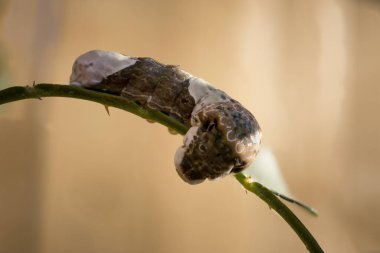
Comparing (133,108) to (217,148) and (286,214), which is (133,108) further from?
(286,214)

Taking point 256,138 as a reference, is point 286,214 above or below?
below

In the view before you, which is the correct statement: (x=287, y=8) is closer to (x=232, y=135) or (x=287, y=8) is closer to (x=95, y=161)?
(x=95, y=161)

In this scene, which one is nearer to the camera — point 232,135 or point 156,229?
point 232,135

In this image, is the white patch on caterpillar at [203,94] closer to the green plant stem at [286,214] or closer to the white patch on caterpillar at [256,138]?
the white patch on caterpillar at [256,138]

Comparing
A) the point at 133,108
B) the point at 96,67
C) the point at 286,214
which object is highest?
the point at 96,67

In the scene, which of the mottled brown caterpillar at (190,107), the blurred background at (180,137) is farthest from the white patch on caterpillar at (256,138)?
the blurred background at (180,137)

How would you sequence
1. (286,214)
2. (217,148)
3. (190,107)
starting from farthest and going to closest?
(190,107) < (217,148) < (286,214)

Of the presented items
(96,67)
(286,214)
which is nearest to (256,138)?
(286,214)

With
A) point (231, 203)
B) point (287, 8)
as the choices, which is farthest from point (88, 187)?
point (287, 8)
